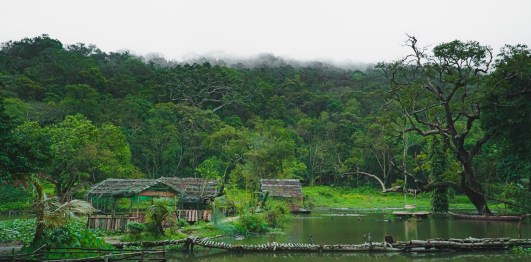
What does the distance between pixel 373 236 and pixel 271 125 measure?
33635 mm

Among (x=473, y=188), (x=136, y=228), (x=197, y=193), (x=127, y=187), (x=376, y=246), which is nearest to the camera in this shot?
(x=376, y=246)

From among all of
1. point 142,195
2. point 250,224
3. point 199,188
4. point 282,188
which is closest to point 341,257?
point 250,224

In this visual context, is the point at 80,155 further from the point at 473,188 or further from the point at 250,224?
the point at 473,188

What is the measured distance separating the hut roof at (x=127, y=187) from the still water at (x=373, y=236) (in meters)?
4.65

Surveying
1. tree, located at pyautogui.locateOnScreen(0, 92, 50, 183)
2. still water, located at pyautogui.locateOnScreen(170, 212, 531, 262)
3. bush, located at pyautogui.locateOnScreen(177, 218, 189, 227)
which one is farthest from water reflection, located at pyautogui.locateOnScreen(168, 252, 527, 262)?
bush, located at pyautogui.locateOnScreen(177, 218, 189, 227)

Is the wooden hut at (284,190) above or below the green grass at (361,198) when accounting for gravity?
above

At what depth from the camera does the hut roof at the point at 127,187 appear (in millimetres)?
18931

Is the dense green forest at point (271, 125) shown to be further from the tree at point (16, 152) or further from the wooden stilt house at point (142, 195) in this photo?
the wooden stilt house at point (142, 195)

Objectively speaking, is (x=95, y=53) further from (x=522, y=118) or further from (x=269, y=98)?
(x=522, y=118)

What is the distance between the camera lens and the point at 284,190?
3225cm

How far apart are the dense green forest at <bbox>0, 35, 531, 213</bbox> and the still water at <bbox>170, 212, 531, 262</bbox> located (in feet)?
6.40

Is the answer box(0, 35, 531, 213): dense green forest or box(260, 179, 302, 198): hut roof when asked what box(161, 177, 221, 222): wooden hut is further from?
box(260, 179, 302, 198): hut roof

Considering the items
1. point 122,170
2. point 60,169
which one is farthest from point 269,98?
point 60,169

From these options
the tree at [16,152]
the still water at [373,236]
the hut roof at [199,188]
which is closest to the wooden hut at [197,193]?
the hut roof at [199,188]
